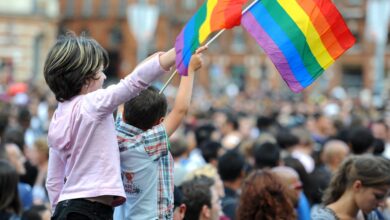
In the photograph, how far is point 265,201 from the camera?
5.53 m

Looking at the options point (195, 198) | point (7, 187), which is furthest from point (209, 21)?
point (7, 187)

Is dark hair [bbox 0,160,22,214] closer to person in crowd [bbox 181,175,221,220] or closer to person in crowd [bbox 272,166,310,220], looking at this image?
person in crowd [bbox 181,175,221,220]

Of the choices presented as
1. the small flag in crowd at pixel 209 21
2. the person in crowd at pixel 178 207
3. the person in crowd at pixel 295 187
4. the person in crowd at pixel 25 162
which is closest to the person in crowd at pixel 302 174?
the person in crowd at pixel 295 187

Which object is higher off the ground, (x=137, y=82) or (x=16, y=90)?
(x=16, y=90)

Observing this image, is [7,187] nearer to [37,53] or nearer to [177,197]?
[177,197]

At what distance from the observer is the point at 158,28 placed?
70125 millimetres

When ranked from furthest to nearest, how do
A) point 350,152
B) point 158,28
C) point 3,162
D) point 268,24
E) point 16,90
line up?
1. point 158,28
2. point 16,90
3. point 350,152
4. point 3,162
5. point 268,24

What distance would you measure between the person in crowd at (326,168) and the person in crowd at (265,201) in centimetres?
296

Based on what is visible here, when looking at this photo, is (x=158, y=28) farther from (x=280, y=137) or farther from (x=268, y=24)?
(x=268, y=24)

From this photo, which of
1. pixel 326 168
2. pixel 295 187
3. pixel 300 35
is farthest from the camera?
pixel 326 168

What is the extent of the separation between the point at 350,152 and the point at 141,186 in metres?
6.63

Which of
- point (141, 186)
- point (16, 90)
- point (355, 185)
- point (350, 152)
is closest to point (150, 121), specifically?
point (141, 186)

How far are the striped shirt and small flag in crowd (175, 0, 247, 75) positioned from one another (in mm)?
487

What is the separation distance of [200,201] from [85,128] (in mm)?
1903
